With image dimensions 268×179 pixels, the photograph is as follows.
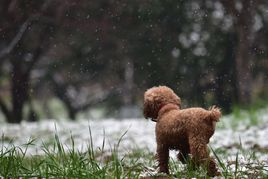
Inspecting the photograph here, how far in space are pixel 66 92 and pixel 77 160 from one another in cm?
1435

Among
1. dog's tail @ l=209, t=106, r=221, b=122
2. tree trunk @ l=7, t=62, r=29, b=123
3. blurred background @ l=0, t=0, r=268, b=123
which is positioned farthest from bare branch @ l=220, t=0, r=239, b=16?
dog's tail @ l=209, t=106, r=221, b=122

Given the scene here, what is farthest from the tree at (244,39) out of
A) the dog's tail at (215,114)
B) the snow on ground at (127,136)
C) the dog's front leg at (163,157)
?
the dog's tail at (215,114)

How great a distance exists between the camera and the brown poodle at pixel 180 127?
3900mm

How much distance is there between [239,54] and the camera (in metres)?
15.1

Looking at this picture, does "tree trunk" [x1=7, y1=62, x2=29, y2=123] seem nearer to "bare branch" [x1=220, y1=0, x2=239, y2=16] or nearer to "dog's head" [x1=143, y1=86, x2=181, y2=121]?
"bare branch" [x1=220, y1=0, x2=239, y2=16]

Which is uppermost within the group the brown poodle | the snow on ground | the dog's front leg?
the brown poodle

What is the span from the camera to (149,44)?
1531 cm

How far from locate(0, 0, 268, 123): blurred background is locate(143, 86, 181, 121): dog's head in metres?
10.4

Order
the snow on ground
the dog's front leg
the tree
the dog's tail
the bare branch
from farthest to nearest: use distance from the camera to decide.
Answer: the bare branch < the tree < the snow on ground < the dog's front leg < the dog's tail

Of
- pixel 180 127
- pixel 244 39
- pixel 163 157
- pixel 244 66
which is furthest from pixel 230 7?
pixel 180 127

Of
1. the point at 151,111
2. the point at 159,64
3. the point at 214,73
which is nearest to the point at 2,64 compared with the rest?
the point at 159,64

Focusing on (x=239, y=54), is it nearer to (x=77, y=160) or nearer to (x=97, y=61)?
(x=97, y=61)

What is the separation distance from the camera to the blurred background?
49.4ft

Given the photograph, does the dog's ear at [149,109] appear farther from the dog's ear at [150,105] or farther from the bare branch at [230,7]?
the bare branch at [230,7]
